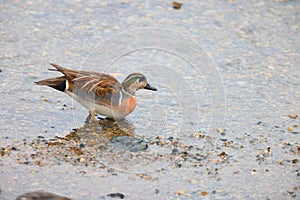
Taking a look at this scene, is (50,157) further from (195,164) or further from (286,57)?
(286,57)

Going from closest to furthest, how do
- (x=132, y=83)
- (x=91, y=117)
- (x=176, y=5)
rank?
(x=132, y=83) < (x=91, y=117) < (x=176, y=5)

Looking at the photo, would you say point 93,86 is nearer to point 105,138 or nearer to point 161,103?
point 105,138

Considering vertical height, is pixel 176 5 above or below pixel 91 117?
above

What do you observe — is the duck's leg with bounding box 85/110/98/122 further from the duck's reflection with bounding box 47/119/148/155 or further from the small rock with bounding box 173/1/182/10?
the small rock with bounding box 173/1/182/10

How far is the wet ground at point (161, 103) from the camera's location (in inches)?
229

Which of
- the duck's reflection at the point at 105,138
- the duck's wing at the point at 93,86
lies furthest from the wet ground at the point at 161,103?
the duck's wing at the point at 93,86

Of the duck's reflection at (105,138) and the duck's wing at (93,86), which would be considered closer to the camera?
the duck's reflection at (105,138)

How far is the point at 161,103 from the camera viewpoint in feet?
24.3

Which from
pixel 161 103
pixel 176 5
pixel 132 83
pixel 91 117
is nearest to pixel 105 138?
pixel 91 117

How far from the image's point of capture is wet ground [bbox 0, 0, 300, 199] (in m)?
5.82

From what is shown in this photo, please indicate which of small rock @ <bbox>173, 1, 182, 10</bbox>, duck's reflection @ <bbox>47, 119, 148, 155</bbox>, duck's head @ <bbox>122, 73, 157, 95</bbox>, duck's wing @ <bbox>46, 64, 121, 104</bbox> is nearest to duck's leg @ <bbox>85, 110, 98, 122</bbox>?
duck's reflection @ <bbox>47, 119, 148, 155</bbox>

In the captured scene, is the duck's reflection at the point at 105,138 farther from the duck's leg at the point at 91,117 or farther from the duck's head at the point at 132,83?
the duck's head at the point at 132,83

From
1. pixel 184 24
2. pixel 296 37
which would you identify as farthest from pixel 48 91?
pixel 296 37

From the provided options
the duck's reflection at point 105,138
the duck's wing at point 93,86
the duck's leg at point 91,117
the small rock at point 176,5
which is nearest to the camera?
the duck's reflection at point 105,138
